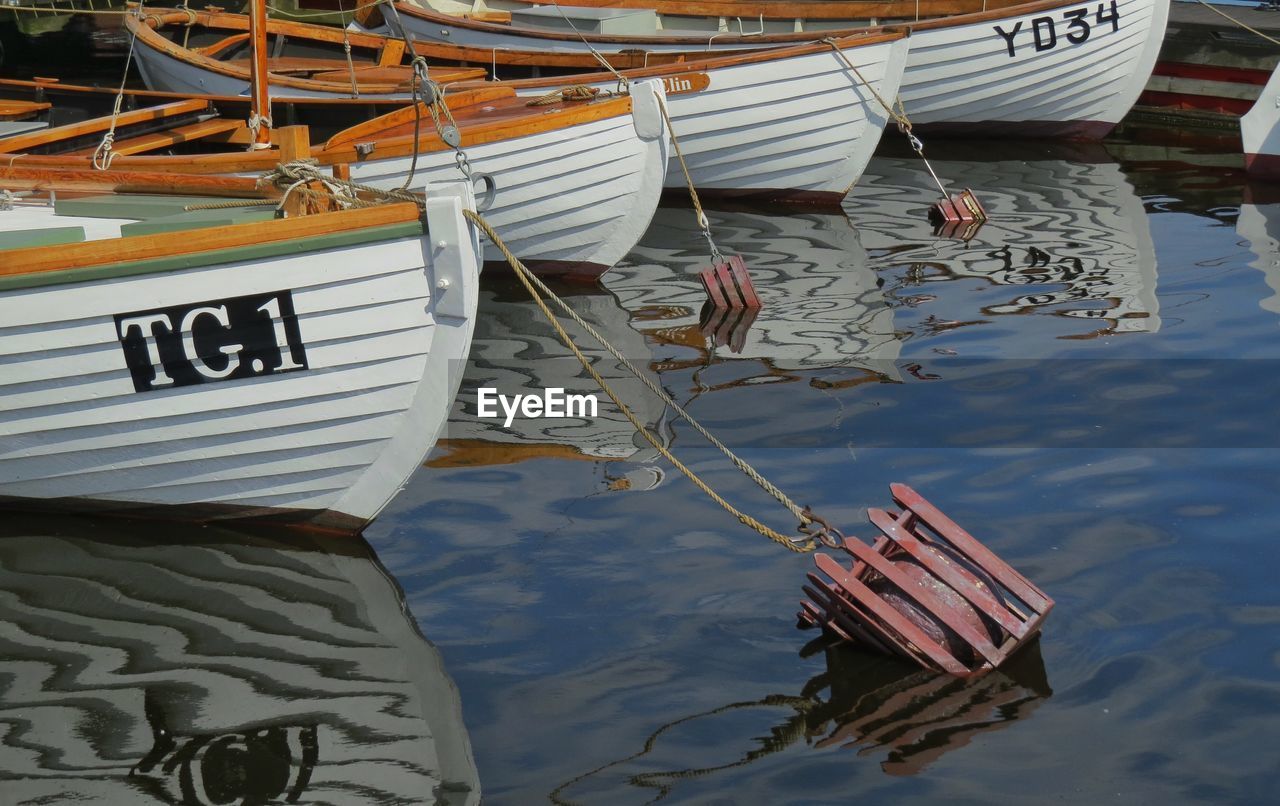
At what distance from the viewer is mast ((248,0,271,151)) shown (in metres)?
9.06

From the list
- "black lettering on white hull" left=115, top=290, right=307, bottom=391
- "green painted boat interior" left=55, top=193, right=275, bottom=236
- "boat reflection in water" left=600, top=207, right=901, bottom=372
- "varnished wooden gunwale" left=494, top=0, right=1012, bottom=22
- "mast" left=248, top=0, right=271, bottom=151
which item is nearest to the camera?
"black lettering on white hull" left=115, top=290, right=307, bottom=391

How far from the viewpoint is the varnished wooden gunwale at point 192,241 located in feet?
20.0

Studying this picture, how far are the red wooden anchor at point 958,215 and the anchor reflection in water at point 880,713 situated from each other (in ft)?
23.4

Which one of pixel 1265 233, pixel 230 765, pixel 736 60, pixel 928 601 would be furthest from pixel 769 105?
pixel 230 765

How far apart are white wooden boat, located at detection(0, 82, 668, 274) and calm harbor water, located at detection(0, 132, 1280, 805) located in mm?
680

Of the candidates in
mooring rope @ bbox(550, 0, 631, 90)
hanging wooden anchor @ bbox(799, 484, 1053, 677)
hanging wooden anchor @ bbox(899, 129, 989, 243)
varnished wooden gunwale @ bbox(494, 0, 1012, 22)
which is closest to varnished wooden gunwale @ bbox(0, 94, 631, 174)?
mooring rope @ bbox(550, 0, 631, 90)

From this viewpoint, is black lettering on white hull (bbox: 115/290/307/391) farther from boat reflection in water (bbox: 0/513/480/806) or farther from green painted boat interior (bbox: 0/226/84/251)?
boat reflection in water (bbox: 0/513/480/806)

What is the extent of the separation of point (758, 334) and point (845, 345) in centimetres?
62

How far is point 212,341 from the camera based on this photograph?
20.8ft

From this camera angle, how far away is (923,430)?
26.2 feet

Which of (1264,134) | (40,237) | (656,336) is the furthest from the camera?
(1264,134)

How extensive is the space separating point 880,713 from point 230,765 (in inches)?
93.3

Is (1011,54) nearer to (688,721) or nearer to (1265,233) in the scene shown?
(1265,233)

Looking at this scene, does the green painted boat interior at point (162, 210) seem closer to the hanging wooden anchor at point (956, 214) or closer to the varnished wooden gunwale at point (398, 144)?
the varnished wooden gunwale at point (398, 144)
